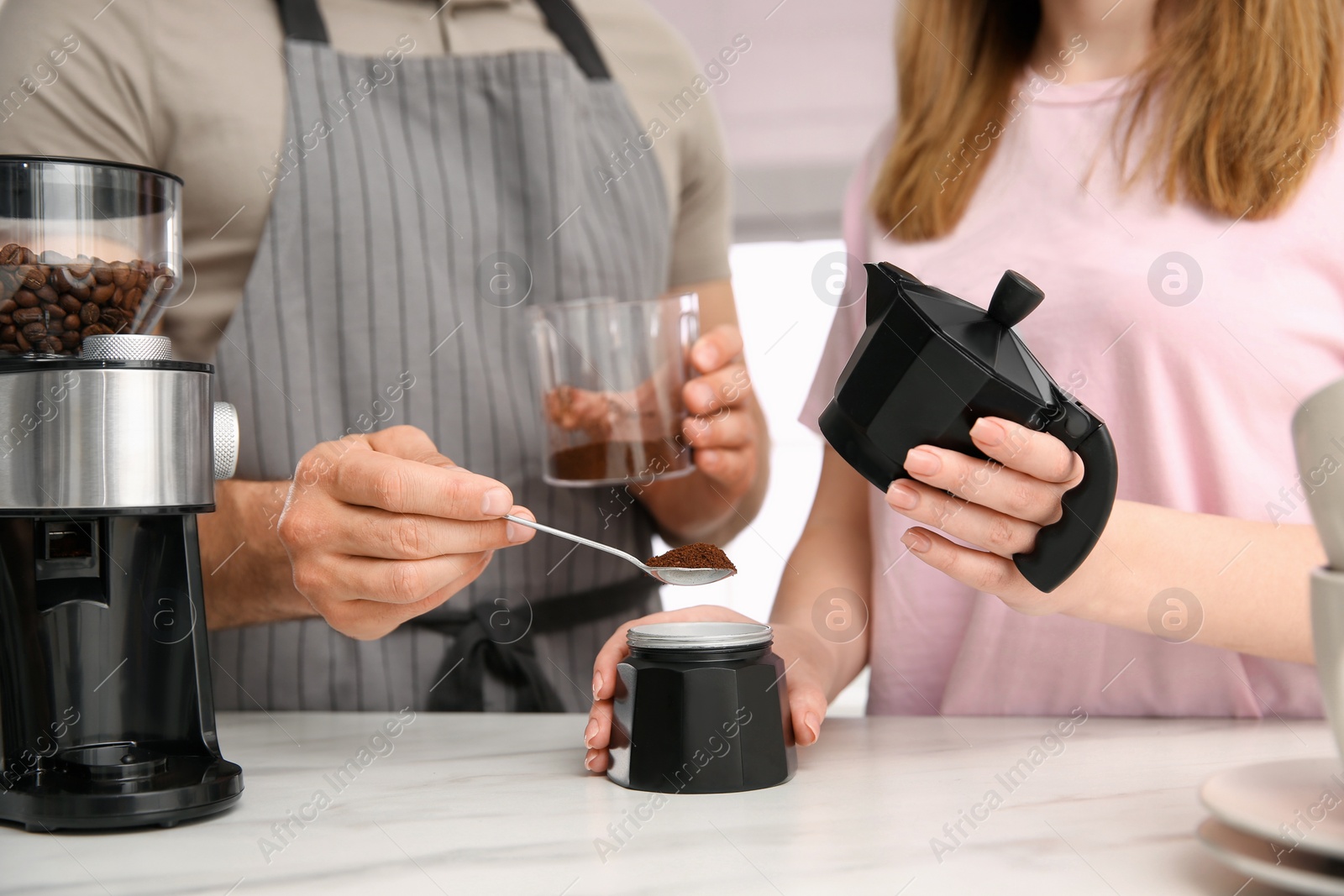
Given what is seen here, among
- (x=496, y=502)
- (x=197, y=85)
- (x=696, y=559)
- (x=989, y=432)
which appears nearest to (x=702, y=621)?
(x=696, y=559)

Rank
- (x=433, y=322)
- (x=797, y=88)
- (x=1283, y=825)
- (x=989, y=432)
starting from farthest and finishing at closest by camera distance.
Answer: (x=797, y=88) → (x=433, y=322) → (x=989, y=432) → (x=1283, y=825)

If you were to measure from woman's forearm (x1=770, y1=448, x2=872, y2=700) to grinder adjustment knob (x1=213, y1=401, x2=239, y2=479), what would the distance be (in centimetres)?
50

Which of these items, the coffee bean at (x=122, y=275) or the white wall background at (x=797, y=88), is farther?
the white wall background at (x=797, y=88)

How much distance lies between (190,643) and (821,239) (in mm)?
3476

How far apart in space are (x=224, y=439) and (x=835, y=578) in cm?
62

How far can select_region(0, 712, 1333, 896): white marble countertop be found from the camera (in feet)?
1.78

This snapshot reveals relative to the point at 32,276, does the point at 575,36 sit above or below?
above

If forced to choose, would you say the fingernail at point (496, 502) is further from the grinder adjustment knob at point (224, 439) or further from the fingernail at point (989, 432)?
the fingernail at point (989, 432)

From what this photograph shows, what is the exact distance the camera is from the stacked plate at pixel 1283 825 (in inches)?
17.1

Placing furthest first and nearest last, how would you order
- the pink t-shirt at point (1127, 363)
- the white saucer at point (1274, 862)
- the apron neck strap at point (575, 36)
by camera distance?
1. the apron neck strap at point (575, 36)
2. the pink t-shirt at point (1127, 363)
3. the white saucer at point (1274, 862)

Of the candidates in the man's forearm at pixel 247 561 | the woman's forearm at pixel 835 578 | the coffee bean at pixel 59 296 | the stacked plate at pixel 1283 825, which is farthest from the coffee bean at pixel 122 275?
the stacked plate at pixel 1283 825

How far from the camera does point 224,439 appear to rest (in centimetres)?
71

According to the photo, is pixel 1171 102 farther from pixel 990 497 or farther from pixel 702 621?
pixel 702 621

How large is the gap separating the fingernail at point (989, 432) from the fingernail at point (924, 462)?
0.11 ft
